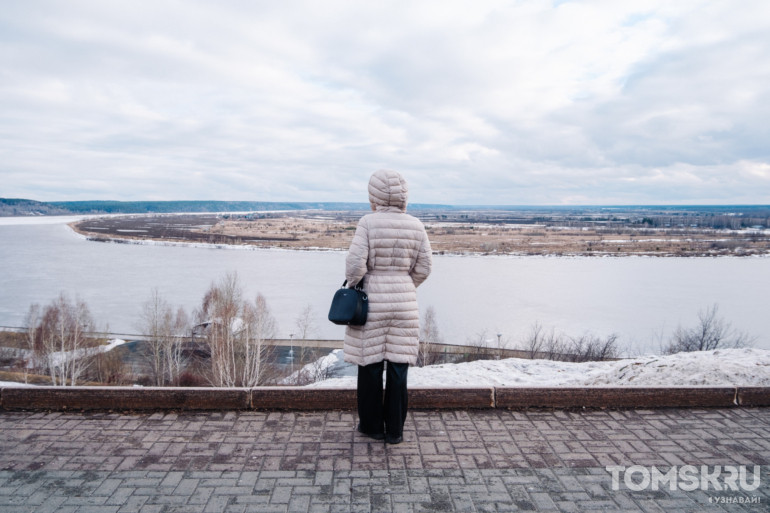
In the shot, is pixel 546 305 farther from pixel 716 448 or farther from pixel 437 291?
pixel 716 448

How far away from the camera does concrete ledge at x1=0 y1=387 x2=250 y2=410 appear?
388 cm

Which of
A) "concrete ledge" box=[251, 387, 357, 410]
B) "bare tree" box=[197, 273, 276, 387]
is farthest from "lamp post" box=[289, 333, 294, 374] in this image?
"concrete ledge" box=[251, 387, 357, 410]

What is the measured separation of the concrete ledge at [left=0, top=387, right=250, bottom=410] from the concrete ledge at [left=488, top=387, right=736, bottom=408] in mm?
2037

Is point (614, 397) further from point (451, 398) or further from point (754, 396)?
point (451, 398)

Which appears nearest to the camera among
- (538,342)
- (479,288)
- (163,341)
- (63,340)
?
(63,340)

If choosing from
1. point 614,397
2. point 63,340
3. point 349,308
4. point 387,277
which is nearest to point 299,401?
point 349,308

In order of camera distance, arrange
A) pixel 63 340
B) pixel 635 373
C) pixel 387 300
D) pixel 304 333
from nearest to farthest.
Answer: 1. pixel 387 300
2. pixel 635 373
3. pixel 63 340
4. pixel 304 333

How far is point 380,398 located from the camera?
3420 mm

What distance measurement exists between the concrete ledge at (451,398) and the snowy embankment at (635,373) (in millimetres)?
330

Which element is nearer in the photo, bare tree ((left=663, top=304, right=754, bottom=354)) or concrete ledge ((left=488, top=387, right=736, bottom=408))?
concrete ledge ((left=488, top=387, right=736, bottom=408))

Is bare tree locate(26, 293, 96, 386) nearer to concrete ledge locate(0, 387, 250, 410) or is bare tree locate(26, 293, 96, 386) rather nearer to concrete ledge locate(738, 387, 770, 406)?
concrete ledge locate(0, 387, 250, 410)

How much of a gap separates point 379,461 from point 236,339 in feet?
54.4

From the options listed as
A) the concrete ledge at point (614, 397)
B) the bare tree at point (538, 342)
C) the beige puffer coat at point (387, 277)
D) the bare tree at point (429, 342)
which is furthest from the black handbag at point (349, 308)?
the bare tree at point (538, 342)

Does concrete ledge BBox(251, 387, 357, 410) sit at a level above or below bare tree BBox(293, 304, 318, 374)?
above
